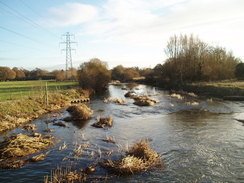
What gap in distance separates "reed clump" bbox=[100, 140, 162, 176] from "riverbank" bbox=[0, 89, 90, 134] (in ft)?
38.8

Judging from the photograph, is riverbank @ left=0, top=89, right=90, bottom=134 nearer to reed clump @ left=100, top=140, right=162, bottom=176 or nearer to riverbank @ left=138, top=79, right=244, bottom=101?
reed clump @ left=100, top=140, right=162, bottom=176

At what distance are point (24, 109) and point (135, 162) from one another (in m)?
18.1

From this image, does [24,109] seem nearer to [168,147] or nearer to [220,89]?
[168,147]

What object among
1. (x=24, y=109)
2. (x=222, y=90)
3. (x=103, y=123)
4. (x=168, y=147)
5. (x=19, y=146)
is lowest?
(x=168, y=147)

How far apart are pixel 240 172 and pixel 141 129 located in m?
8.94

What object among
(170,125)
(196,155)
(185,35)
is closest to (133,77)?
(185,35)

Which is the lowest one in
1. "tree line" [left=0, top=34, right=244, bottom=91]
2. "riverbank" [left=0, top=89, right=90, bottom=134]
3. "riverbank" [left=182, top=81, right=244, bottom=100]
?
"riverbank" [left=0, top=89, right=90, bottom=134]

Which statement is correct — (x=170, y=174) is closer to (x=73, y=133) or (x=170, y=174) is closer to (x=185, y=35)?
(x=73, y=133)

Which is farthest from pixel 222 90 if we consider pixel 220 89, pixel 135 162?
pixel 135 162

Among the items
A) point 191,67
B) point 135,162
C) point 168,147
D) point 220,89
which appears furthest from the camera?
point 191,67

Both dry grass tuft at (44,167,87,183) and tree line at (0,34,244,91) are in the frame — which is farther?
tree line at (0,34,244,91)

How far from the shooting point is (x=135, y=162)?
9898mm

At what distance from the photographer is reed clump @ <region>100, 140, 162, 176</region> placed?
9.48 m

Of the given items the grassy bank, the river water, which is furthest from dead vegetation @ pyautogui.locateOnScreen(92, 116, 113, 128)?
the grassy bank
